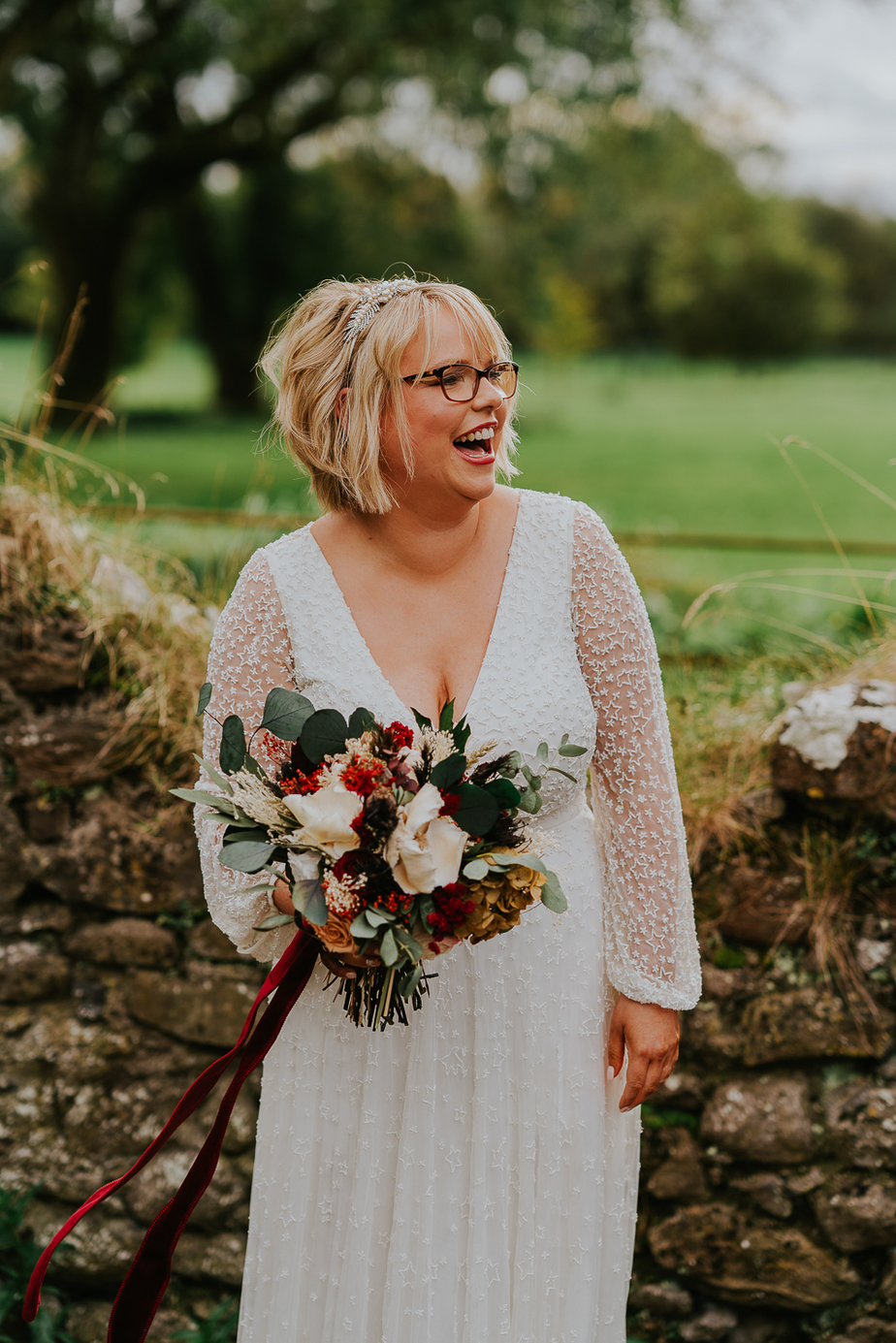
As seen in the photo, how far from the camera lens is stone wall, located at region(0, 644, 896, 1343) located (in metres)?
2.57

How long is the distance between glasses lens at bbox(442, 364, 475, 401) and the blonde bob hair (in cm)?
4

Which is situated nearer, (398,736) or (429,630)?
(398,736)

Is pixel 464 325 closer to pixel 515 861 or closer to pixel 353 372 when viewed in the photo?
pixel 353 372

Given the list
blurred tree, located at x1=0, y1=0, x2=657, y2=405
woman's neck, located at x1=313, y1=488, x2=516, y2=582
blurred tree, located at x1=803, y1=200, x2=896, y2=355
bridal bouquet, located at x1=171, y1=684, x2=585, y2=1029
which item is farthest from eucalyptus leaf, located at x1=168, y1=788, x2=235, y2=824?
blurred tree, located at x1=803, y1=200, x2=896, y2=355

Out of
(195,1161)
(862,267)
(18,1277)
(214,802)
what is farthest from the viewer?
(862,267)

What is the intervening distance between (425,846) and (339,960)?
0.99ft

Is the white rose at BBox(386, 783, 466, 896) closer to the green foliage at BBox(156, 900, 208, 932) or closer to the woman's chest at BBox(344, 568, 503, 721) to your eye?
the woman's chest at BBox(344, 568, 503, 721)

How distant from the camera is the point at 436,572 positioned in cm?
195

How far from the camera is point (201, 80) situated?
13.6m

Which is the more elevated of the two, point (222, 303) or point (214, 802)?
point (222, 303)

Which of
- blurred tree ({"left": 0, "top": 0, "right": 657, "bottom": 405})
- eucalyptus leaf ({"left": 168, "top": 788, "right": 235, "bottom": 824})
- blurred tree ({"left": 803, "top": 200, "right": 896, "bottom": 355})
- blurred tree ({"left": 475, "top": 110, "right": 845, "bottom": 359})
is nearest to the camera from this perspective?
eucalyptus leaf ({"left": 168, "top": 788, "right": 235, "bottom": 824})

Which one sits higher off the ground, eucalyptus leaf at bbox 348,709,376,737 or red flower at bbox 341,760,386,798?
eucalyptus leaf at bbox 348,709,376,737

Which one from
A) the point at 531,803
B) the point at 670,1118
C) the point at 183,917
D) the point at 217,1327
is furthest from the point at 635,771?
the point at 217,1327

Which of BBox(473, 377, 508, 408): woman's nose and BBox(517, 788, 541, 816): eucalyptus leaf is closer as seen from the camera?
BBox(517, 788, 541, 816): eucalyptus leaf
